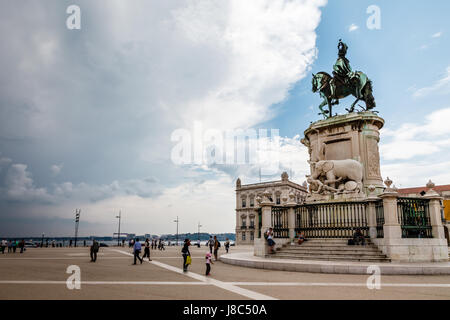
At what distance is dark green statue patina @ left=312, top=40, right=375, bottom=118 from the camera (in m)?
18.2

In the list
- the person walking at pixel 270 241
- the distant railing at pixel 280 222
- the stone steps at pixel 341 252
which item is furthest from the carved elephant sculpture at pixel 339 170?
the person walking at pixel 270 241

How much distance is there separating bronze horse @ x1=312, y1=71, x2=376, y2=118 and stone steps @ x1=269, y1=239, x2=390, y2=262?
7.93m

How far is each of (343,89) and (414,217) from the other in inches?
342

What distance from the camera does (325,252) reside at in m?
13.4

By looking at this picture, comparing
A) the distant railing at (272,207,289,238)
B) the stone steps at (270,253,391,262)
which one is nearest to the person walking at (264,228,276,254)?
the stone steps at (270,253,391,262)

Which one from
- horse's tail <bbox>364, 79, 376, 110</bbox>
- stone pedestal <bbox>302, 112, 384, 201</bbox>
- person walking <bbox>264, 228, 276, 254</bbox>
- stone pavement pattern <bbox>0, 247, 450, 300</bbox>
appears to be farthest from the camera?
horse's tail <bbox>364, 79, 376, 110</bbox>

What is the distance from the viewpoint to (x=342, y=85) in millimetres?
19000

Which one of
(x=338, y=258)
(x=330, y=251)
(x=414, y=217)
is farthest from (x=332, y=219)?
(x=414, y=217)

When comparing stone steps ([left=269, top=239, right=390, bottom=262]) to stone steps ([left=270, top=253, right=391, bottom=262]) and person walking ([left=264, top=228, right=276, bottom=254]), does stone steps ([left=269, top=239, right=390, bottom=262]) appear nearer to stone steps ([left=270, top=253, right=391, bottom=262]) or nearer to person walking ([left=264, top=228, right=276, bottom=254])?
stone steps ([left=270, top=253, right=391, bottom=262])

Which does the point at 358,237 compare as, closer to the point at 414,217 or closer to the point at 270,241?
the point at 414,217

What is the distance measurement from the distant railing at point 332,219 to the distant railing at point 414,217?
4.66ft

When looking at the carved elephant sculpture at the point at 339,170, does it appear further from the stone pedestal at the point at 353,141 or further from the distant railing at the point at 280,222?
the distant railing at the point at 280,222

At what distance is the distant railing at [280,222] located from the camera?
1619cm
